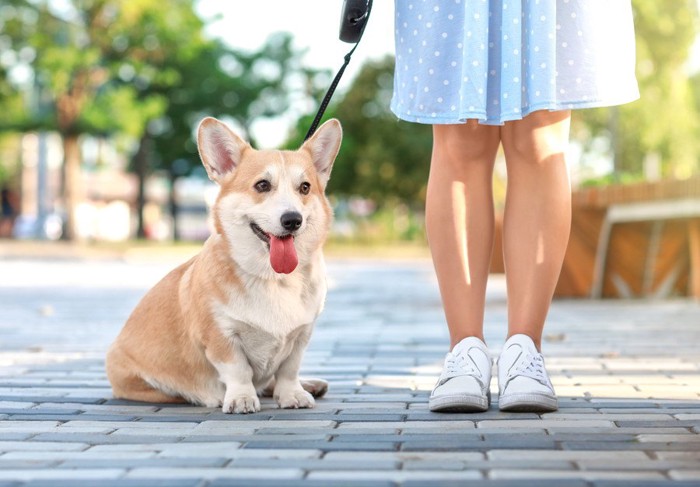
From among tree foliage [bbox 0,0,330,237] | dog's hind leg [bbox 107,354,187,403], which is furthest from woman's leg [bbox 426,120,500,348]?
tree foliage [bbox 0,0,330,237]

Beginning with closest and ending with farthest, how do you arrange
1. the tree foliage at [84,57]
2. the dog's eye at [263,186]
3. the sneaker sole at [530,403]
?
the sneaker sole at [530,403], the dog's eye at [263,186], the tree foliage at [84,57]

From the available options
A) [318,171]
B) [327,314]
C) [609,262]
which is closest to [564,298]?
[609,262]

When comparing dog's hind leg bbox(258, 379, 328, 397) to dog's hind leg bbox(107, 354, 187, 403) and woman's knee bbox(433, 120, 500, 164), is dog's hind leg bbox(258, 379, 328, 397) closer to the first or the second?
dog's hind leg bbox(107, 354, 187, 403)

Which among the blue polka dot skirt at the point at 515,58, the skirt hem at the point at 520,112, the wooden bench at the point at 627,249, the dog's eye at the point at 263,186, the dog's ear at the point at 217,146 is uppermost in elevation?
the blue polka dot skirt at the point at 515,58

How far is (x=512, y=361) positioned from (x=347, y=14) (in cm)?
127

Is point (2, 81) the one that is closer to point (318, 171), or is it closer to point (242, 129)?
point (242, 129)

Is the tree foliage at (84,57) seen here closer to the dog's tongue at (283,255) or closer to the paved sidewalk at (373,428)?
the paved sidewalk at (373,428)

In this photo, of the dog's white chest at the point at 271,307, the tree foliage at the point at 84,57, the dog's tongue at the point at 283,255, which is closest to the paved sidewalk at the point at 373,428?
the dog's white chest at the point at 271,307

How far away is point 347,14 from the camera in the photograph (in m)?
3.34

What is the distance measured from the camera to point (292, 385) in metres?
3.13

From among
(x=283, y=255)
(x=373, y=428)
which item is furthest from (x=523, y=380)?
(x=283, y=255)

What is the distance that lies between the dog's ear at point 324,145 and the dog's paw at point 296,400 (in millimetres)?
728

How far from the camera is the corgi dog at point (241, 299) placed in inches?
120

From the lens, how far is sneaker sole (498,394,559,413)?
282 centimetres
